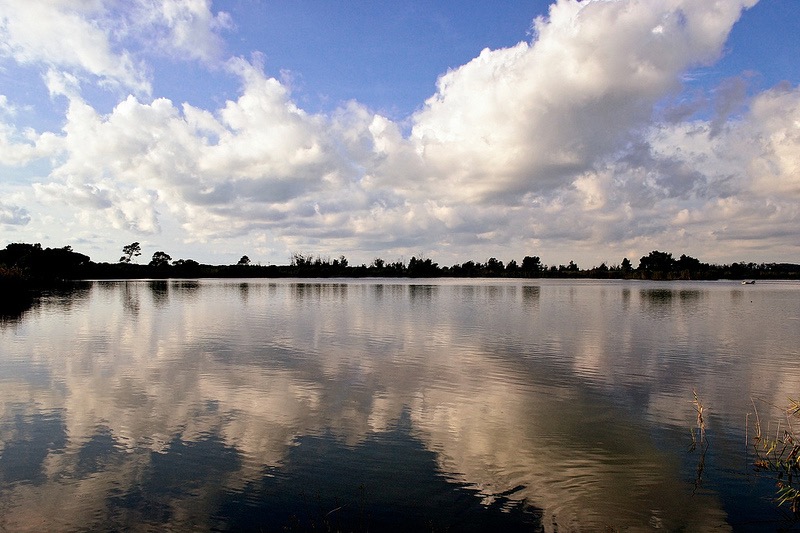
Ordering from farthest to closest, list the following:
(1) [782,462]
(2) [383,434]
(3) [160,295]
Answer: (3) [160,295], (2) [383,434], (1) [782,462]

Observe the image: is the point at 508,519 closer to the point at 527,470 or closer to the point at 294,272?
the point at 527,470

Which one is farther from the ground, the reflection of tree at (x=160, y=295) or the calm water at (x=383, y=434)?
the reflection of tree at (x=160, y=295)

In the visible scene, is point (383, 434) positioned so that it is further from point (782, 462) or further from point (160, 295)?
point (160, 295)

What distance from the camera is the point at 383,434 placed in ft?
36.4

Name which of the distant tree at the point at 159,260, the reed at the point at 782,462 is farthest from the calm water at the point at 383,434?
the distant tree at the point at 159,260

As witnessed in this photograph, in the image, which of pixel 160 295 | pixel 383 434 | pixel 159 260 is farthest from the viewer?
pixel 159 260

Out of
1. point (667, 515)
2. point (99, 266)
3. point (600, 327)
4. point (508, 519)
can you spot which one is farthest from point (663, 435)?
point (99, 266)

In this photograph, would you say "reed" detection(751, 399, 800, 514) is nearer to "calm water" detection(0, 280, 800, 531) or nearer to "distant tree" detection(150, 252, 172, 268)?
"calm water" detection(0, 280, 800, 531)

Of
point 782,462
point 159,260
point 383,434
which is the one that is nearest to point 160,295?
point 383,434

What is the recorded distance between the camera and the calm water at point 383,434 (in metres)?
7.68

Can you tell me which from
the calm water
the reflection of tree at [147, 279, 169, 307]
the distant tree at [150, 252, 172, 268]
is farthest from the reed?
the distant tree at [150, 252, 172, 268]

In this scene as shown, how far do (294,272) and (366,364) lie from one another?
167m

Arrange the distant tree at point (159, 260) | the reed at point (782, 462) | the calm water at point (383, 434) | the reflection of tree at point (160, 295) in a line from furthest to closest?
the distant tree at point (159, 260) < the reflection of tree at point (160, 295) < the reed at point (782, 462) < the calm water at point (383, 434)

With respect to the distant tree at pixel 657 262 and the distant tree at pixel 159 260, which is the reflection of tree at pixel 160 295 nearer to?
the distant tree at pixel 159 260
